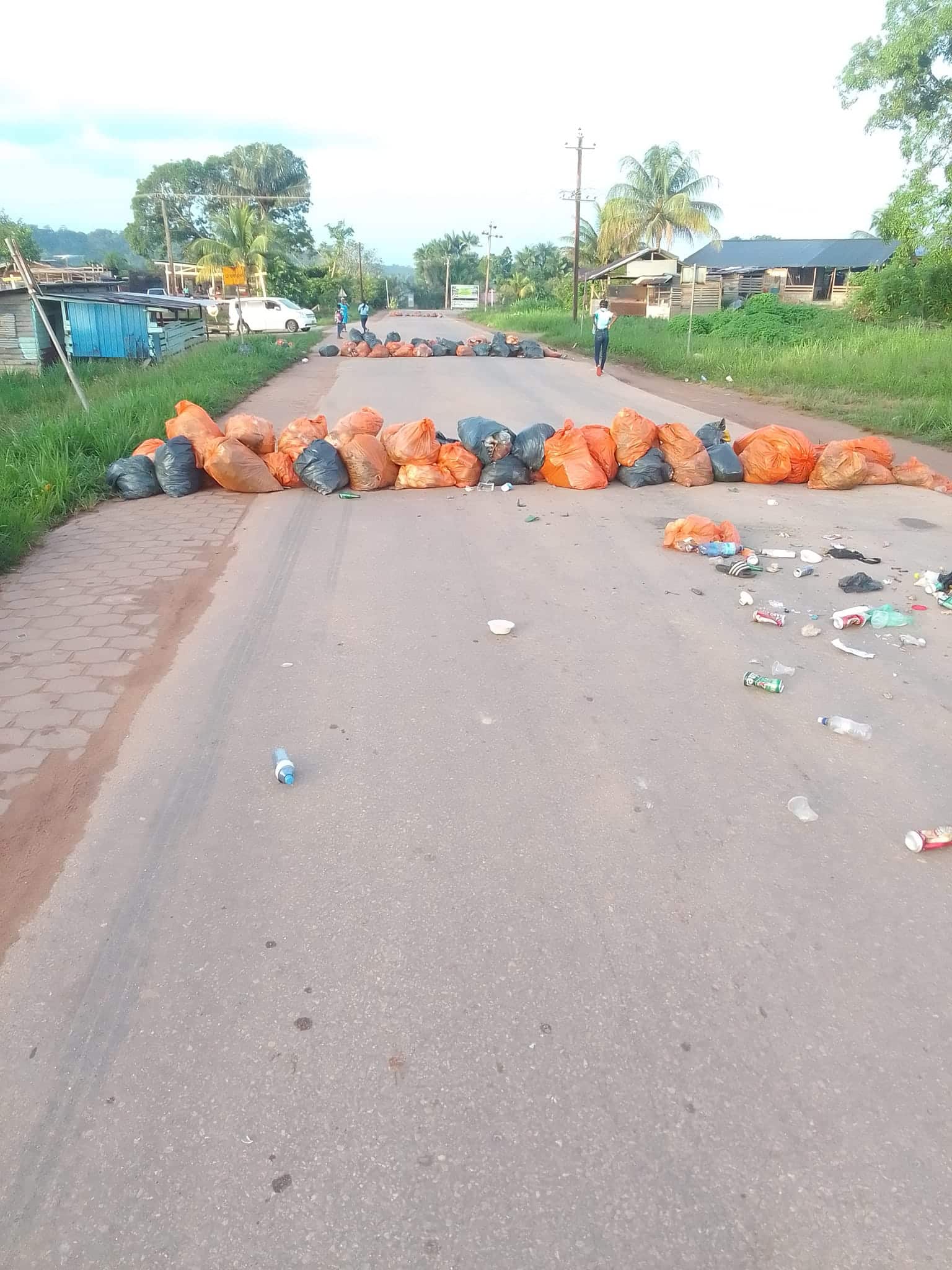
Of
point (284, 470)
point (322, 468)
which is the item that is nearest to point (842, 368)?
point (322, 468)

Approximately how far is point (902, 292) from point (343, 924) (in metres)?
Answer: 25.2

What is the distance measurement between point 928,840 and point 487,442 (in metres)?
6.18

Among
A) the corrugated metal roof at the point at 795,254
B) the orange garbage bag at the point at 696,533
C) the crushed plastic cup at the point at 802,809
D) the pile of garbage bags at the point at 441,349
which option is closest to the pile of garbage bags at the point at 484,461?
the orange garbage bag at the point at 696,533

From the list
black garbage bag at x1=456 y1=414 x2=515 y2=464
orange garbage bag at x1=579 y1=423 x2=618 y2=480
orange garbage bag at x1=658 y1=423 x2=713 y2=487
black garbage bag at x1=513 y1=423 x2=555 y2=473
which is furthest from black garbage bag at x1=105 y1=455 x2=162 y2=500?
orange garbage bag at x1=658 y1=423 x2=713 y2=487

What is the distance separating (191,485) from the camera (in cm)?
835

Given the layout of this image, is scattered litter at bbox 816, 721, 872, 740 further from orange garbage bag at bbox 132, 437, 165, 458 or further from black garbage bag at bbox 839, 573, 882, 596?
orange garbage bag at bbox 132, 437, 165, 458

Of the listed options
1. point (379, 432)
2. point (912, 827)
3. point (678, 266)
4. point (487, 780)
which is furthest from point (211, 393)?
point (678, 266)

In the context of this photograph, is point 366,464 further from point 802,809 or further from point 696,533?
point 802,809

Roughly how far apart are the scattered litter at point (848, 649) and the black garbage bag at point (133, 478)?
20.4ft

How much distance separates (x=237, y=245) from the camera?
→ 1553 inches

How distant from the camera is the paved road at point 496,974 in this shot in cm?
192

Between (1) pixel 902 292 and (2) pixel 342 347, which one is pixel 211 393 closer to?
(2) pixel 342 347

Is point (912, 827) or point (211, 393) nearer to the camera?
point (912, 827)

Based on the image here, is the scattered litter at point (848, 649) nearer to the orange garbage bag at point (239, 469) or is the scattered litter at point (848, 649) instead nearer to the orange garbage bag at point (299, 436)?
the orange garbage bag at point (299, 436)
